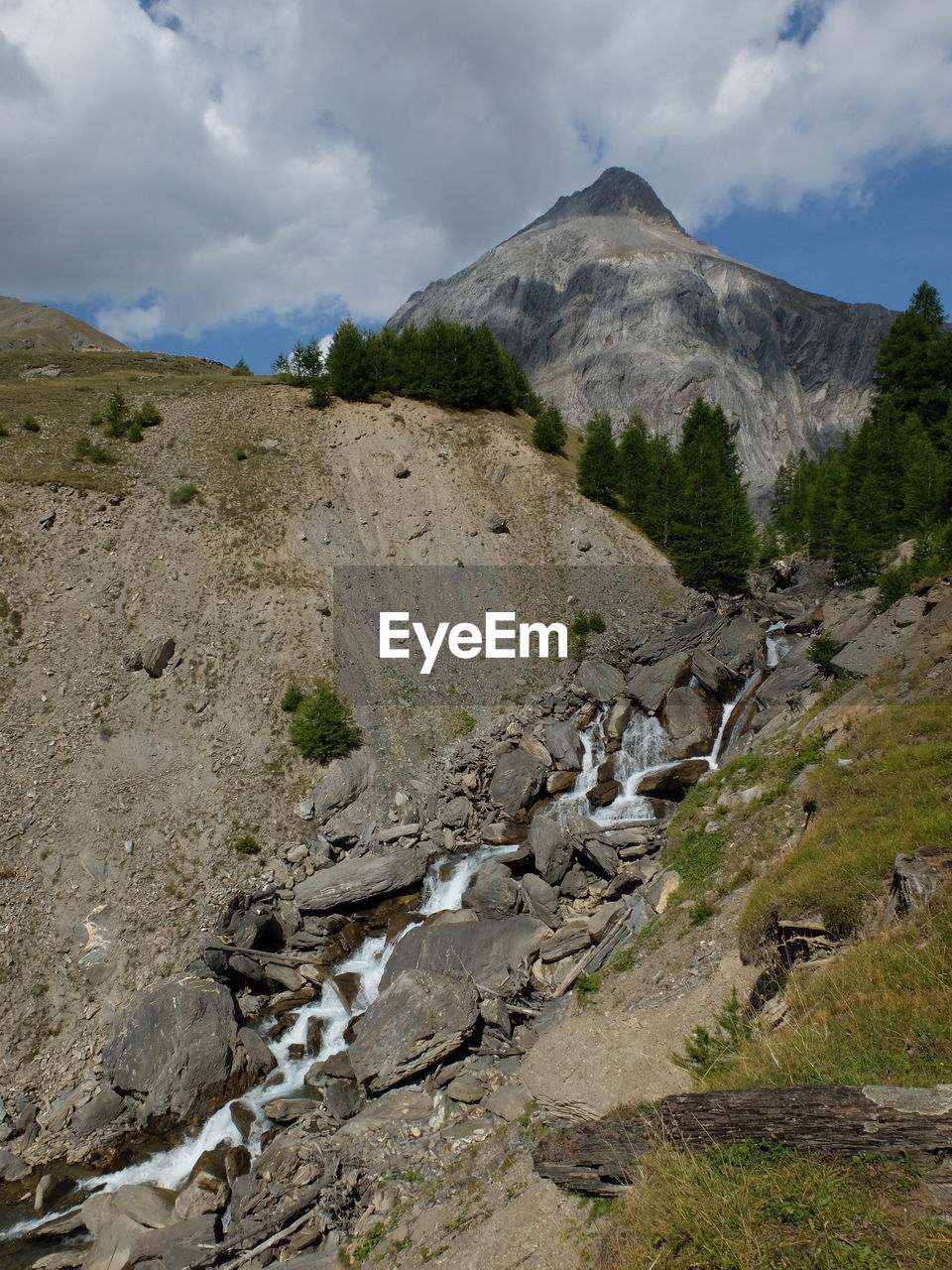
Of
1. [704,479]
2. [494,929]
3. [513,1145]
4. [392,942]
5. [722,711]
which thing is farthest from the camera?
[704,479]

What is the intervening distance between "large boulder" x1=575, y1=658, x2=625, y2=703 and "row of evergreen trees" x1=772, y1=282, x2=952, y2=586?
1276 centimetres

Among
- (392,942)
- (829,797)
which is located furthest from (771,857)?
(392,942)

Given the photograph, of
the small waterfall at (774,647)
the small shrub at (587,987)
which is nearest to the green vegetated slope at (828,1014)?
the small shrub at (587,987)

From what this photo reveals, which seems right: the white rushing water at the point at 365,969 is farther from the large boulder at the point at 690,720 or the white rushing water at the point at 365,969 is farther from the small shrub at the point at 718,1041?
the small shrub at the point at 718,1041

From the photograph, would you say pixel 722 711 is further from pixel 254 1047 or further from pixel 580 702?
pixel 254 1047

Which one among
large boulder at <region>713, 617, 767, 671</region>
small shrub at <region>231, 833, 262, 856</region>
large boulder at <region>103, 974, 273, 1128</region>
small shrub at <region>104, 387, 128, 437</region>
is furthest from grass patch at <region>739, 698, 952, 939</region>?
small shrub at <region>104, 387, 128, 437</region>

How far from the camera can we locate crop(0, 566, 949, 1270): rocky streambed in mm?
13938

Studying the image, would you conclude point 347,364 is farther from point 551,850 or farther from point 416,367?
point 551,850

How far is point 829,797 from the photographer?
47.4 feet

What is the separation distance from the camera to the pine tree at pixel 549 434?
50812 mm

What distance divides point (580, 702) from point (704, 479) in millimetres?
22804

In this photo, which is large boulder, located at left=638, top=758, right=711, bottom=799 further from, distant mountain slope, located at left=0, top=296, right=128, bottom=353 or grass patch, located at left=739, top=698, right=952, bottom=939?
distant mountain slope, located at left=0, top=296, right=128, bottom=353

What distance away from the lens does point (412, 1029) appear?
1641 cm

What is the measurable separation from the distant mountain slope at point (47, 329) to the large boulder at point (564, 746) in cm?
10564
